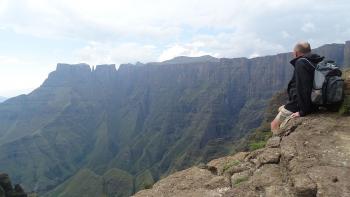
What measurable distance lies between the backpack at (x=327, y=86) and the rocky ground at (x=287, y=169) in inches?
23.9

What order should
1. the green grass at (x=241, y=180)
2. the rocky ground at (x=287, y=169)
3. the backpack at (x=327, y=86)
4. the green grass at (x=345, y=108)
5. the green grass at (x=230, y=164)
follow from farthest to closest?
the green grass at (x=345, y=108)
the backpack at (x=327, y=86)
the green grass at (x=230, y=164)
the green grass at (x=241, y=180)
the rocky ground at (x=287, y=169)

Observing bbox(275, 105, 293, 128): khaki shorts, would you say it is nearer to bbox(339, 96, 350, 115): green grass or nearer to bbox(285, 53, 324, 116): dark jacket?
bbox(285, 53, 324, 116): dark jacket

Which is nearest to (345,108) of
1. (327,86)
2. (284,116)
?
(327,86)

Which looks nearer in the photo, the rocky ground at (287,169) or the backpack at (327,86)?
the rocky ground at (287,169)

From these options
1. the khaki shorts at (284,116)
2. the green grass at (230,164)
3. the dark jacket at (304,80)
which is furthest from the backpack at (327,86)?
the green grass at (230,164)

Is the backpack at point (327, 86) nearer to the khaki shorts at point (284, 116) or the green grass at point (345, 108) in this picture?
the green grass at point (345, 108)

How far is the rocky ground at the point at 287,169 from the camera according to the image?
1023cm

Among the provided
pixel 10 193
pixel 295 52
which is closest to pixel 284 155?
pixel 295 52

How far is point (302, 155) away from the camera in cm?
1158

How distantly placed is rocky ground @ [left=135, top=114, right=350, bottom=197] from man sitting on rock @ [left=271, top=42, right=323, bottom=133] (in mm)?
449

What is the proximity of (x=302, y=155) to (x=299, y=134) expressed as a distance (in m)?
1.43

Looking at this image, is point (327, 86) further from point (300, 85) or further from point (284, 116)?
point (284, 116)

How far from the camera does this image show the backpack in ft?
42.8

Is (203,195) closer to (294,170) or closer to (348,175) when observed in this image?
(294,170)
